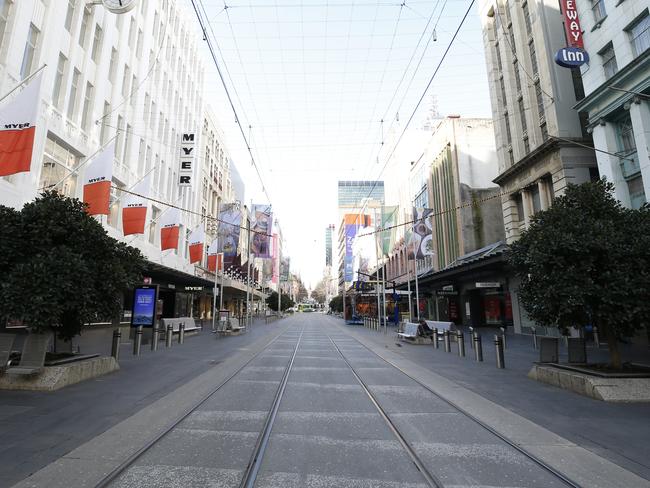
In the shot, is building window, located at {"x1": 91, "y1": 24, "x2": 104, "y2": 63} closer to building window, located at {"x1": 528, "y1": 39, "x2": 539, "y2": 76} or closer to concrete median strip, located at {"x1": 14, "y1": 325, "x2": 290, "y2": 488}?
concrete median strip, located at {"x1": 14, "y1": 325, "x2": 290, "y2": 488}

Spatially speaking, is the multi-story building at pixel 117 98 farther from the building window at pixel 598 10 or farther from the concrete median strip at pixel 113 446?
the building window at pixel 598 10

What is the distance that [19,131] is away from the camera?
38.9 feet

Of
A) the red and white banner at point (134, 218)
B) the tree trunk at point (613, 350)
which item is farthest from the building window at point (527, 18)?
the red and white banner at point (134, 218)

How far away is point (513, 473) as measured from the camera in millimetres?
4492

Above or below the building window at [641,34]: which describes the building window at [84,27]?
above

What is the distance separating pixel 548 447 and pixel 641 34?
21.9 metres

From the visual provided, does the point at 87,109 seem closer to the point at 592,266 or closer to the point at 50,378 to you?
the point at 50,378

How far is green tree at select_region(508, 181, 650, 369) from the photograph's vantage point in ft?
28.7

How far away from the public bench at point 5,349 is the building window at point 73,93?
14777 mm

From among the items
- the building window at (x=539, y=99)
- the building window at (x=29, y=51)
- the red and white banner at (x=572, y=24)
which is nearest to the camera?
the building window at (x=29, y=51)

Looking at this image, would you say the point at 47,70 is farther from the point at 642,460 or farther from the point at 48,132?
the point at 642,460

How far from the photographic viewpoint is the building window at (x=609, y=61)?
66.2 ft

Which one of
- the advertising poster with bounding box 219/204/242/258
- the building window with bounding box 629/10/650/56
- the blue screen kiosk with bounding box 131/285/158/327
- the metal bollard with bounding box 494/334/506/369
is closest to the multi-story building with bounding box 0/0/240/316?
the advertising poster with bounding box 219/204/242/258

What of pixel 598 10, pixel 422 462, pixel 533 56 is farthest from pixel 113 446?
pixel 533 56
